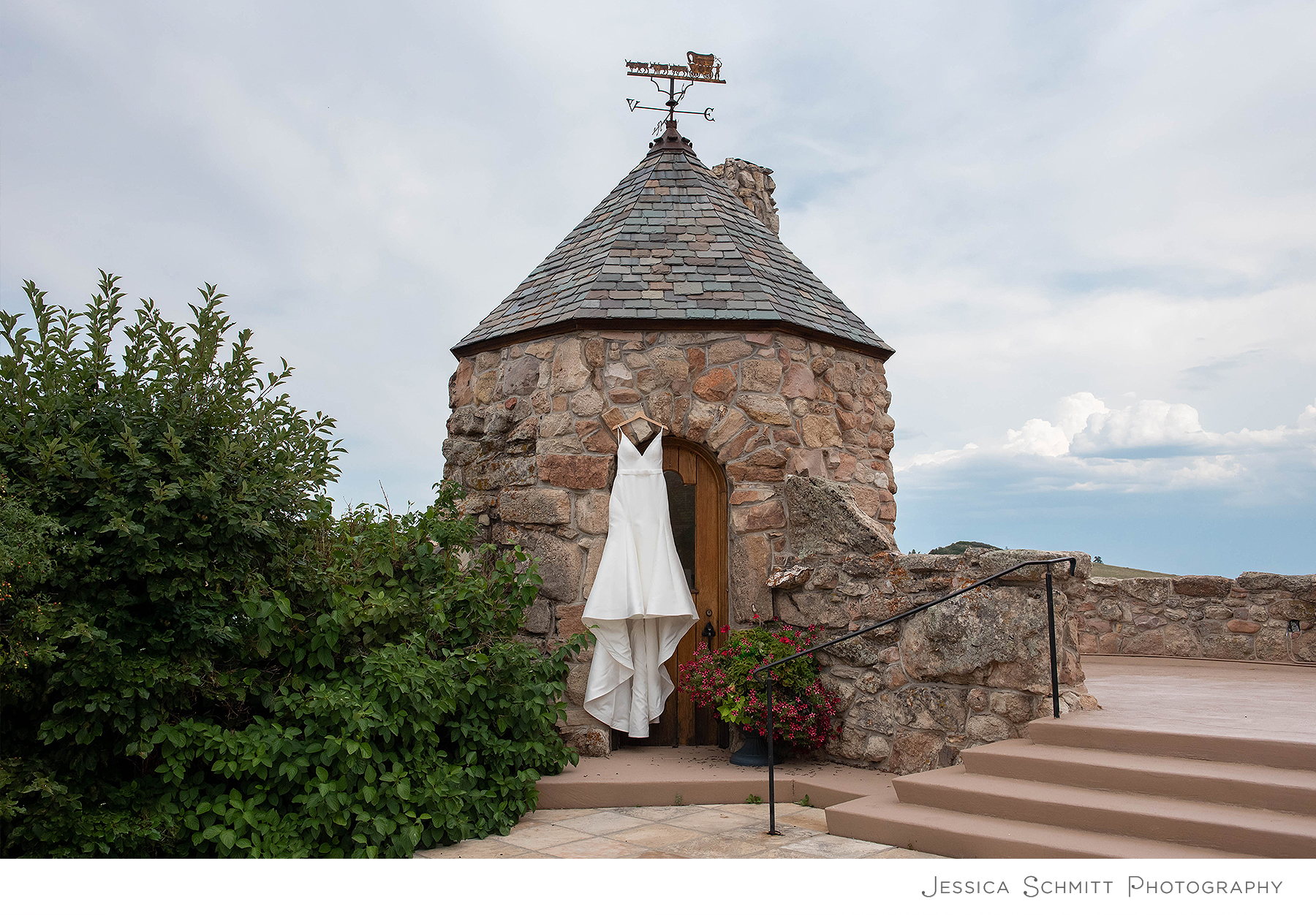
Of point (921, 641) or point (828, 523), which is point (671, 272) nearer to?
point (828, 523)

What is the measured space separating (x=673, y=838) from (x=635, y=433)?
3.10 metres

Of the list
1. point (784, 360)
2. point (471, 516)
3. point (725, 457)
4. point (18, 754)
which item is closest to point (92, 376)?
point (18, 754)

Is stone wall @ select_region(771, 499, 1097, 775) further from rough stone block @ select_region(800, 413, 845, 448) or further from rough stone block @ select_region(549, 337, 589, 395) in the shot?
rough stone block @ select_region(549, 337, 589, 395)

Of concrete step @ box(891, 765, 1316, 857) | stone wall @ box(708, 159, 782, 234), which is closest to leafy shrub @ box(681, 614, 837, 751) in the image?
concrete step @ box(891, 765, 1316, 857)

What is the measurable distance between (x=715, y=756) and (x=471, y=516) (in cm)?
277

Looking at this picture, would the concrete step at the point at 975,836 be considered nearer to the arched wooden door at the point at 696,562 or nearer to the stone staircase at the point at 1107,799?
the stone staircase at the point at 1107,799

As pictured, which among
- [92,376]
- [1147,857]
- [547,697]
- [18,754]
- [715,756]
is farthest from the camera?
[715,756]

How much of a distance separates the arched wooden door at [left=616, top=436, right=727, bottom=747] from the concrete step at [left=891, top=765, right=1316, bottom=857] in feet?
7.69

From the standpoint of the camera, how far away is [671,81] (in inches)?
359

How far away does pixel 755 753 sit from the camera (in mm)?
6562

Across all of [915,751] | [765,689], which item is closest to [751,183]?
[765,689]

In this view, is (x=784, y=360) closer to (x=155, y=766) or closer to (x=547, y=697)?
(x=547, y=697)

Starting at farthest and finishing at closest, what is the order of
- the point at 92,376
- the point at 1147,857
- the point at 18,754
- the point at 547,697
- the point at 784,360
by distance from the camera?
the point at 784,360
the point at 547,697
the point at 92,376
the point at 18,754
the point at 1147,857

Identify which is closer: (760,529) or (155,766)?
(155,766)
